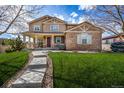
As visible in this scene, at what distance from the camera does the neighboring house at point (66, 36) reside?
19.5 feet

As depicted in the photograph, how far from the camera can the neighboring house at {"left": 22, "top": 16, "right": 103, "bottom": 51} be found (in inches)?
235

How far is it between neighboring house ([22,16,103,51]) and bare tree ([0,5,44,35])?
0.18 m

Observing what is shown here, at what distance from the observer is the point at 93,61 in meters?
5.93

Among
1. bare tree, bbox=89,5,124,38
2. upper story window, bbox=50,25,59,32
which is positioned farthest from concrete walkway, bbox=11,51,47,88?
bare tree, bbox=89,5,124,38

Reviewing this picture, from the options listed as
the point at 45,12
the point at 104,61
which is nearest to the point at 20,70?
the point at 45,12

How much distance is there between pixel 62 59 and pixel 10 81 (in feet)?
5.59

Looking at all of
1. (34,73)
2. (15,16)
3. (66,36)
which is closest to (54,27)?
(66,36)

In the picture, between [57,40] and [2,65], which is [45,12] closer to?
[57,40]

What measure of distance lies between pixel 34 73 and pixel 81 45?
148 centimetres

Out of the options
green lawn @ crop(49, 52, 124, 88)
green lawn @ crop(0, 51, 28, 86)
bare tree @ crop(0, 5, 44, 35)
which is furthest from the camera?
bare tree @ crop(0, 5, 44, 35)

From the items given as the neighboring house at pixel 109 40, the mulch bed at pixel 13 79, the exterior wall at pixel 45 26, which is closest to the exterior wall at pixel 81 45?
the neighboring house at pixel 109 40

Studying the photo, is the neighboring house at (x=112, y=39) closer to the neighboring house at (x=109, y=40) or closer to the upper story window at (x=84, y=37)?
the neighboring house at (x=109, y=40)

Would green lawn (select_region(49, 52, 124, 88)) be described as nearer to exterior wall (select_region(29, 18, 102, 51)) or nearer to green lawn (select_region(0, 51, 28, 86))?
exterior wall (select_region(29, 18, 102, 51))

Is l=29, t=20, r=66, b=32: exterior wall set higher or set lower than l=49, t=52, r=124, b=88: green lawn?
higher
